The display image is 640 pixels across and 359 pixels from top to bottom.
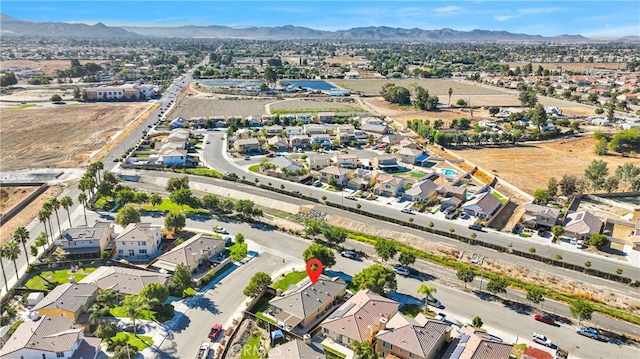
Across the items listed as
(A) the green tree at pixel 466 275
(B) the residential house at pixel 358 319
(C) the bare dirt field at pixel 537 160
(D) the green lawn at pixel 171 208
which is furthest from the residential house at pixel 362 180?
(B) the residential house at pixel 358 319

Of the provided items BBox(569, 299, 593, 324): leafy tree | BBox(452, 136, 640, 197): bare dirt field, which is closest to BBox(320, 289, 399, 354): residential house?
BBox(569, 299, 593, 324): leafy tree

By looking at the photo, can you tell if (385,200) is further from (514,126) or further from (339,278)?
(514,126)

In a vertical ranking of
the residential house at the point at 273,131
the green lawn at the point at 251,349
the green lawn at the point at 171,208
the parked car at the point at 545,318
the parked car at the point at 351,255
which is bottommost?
the green lawn at the point at 251,349

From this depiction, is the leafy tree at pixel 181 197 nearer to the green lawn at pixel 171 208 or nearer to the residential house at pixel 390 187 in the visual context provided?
the green lawn at pixel 171 208

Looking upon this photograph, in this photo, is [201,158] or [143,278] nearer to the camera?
[143,278]

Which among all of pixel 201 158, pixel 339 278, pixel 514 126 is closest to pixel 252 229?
pixel 339 278

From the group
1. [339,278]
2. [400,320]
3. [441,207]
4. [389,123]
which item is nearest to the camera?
[400,320]

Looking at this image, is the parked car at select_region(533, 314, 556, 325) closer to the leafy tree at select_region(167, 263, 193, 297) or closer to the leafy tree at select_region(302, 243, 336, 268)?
the leafy tree at select_region(302, 243, 336, 268)
